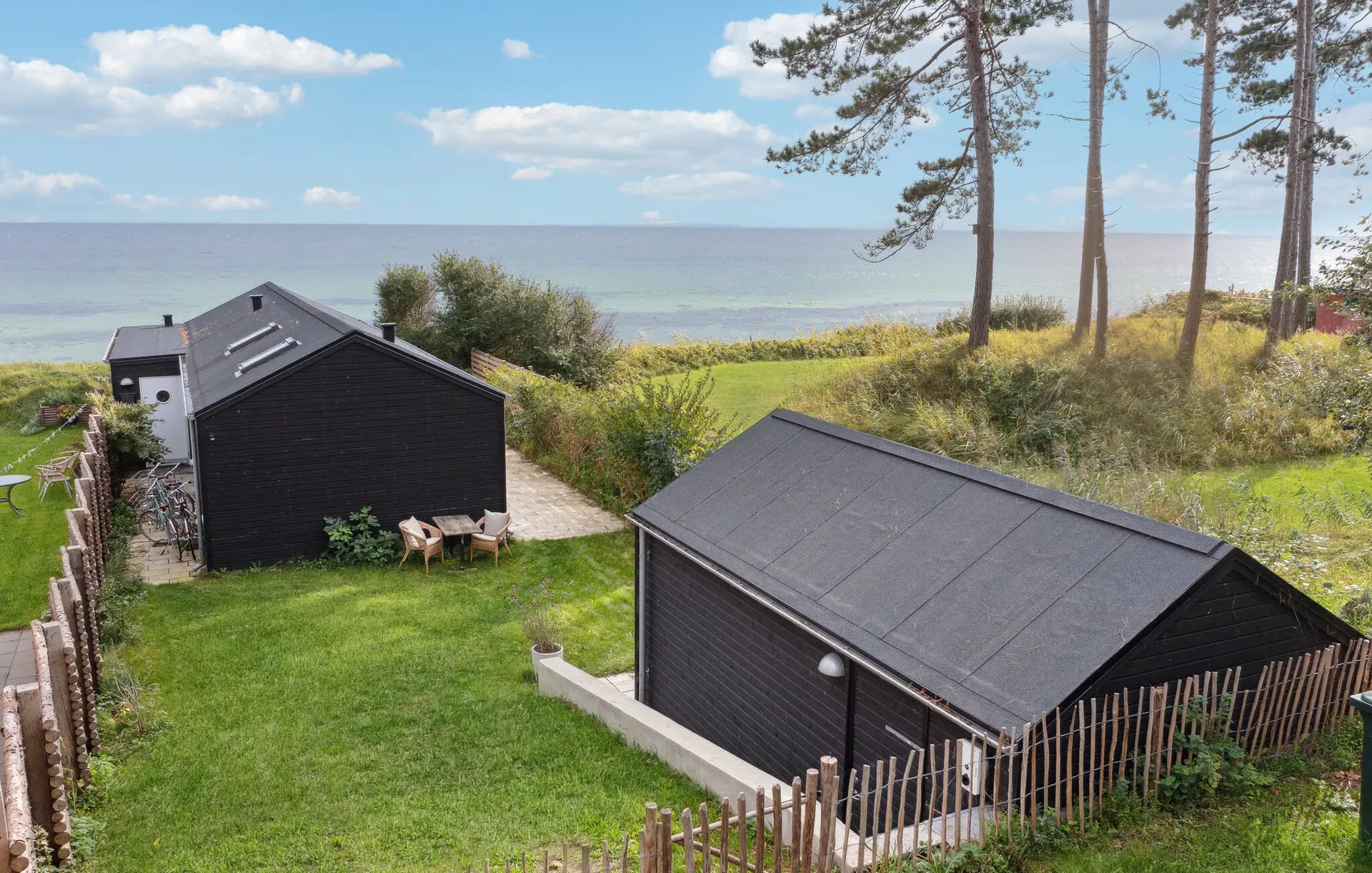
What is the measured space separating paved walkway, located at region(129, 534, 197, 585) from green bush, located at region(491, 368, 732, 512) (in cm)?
773

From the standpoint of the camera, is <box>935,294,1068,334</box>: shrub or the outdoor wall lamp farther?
<box>935,294,1068,334</box>: shrub

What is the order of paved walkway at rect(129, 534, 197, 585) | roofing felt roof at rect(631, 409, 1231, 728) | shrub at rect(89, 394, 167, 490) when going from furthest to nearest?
shrub at rect(89, 394, 167, 490) < paved walkway at rect(129, 534, 197, 585) < roofing felt roof at rect(631, 409, 1231, 728)

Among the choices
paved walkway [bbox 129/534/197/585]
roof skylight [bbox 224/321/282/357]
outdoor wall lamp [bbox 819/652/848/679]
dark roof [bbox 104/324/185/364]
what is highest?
roof skylight [bbox 224/321/282/357]

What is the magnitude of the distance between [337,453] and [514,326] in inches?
592

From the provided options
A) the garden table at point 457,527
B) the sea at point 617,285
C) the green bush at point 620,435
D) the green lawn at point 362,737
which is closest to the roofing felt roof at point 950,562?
the green lawn at point 362,737

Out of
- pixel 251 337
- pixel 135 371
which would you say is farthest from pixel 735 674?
pixel 135 371

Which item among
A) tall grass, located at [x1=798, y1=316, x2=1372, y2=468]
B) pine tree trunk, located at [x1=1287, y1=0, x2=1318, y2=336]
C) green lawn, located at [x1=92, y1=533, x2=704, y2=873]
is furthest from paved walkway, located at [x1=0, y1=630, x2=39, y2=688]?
pine tree trunk, located at [x1=1287, y1=0, x2=1318, y2=336]

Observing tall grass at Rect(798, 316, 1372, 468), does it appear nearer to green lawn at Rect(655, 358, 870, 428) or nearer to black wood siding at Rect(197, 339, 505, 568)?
green lawn at Rect(655, 358, 870, 428)

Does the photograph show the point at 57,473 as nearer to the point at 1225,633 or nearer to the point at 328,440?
the point at 328,440

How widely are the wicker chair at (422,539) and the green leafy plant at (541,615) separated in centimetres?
181

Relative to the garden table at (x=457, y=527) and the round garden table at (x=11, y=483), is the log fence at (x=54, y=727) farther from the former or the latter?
the round garden table at (x=11, y=483)

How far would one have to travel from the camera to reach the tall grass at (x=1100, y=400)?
1755cm

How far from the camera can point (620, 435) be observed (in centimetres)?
1836

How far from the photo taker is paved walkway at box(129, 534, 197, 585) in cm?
1568
